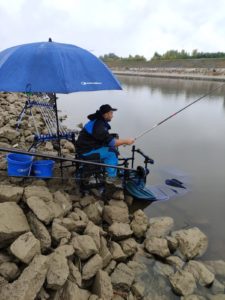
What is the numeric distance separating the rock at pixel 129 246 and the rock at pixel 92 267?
0.73 meters

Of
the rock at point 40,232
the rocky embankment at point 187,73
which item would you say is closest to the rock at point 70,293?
the rock at point 40,232

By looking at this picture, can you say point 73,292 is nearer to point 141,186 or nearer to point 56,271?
point 56,271

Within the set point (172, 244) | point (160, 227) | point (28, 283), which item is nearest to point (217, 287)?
point (172, 244)

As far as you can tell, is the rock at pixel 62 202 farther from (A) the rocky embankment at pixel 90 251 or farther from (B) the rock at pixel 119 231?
(B) the rock at pixel 119 231

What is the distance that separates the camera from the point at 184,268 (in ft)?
12.8

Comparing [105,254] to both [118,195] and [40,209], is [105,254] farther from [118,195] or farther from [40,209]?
[118,195]

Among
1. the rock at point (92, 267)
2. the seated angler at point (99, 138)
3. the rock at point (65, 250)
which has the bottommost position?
the rock at point (92, 267)

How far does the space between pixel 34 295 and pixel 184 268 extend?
2.27 metres

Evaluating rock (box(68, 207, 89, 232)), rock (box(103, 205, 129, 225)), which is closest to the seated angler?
rock (box(103, 205, 129, 225))

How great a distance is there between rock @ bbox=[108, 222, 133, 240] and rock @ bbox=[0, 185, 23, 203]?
55.0 inches

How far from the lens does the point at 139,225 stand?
14.8 feet

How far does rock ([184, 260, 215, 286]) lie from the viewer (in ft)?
12.2

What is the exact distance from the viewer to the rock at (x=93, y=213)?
4273 mm

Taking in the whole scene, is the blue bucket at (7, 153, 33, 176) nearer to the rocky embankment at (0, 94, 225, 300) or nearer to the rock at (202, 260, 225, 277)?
the rocky embankment at (0, 94, 225, 300)
